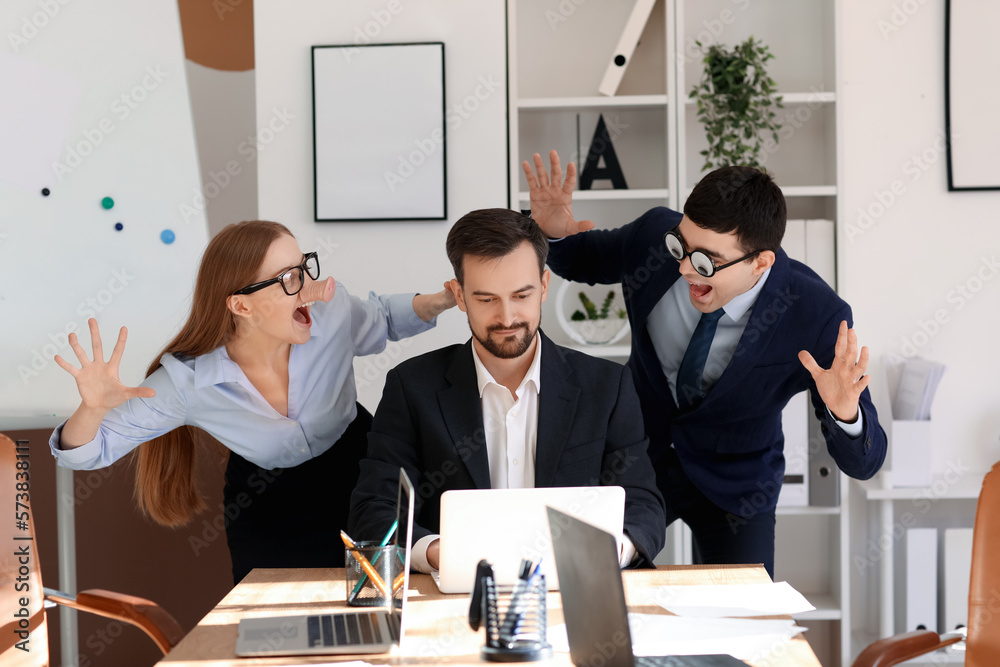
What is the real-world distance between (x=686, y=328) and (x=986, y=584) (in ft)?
3.14

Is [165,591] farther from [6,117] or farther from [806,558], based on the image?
[806,558]

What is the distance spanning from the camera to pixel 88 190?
296cm

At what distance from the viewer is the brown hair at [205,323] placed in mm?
2143

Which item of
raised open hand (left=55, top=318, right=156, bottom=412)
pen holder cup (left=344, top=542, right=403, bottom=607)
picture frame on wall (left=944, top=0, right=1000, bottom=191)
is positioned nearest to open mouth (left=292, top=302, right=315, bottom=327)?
raised open hand (left=55, top=318, right=156, bottom=412)

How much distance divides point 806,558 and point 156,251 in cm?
269

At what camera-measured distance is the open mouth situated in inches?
88.2

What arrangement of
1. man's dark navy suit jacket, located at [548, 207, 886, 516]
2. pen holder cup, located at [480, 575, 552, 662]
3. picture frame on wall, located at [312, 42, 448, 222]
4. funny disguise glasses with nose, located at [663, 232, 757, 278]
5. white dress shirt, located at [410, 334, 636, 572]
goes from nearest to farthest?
pen holder cup, located at [480, 575, 552, 662], white dress shirt, located at [410, 334, 636, 572], funny disguise glasses with nose, located at [663, 232, 757, 278], man's dark navy suit jacket, located at [548, 207, 886, 516], picture frame on wall, located at [312, 42, 448, 222]

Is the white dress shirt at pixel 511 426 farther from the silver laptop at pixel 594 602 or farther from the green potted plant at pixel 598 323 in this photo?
the green potted plant at pixel 598 323

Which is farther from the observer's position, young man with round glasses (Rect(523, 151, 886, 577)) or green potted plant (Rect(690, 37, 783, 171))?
green potted plant (Rect(690, 37, 783, 171))

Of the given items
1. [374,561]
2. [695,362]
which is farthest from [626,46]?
[374,561]

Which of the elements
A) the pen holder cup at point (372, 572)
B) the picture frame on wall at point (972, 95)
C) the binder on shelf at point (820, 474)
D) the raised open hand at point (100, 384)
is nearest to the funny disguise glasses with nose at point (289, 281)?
the raised open hand at point (100, 384)

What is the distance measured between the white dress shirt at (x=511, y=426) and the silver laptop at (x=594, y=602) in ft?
2.25

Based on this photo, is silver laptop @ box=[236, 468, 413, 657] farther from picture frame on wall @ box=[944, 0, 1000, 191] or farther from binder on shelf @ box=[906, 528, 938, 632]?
picture frame on wall @ box=[944, 0, 1000, 191]

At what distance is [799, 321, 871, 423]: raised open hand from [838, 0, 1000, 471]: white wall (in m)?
1.43
